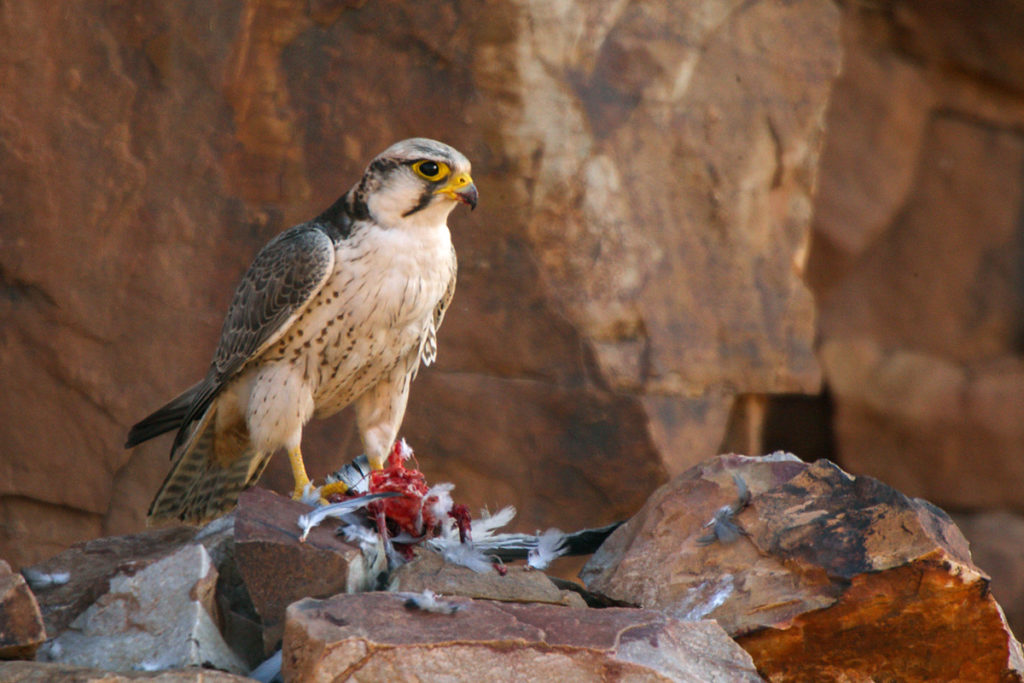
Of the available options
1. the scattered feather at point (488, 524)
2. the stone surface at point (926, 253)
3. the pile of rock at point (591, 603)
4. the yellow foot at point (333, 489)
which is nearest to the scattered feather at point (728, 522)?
the pile of rock at point (591, 603)

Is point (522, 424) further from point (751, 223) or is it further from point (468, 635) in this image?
point (468, 635)

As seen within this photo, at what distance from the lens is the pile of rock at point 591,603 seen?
2.13 meters

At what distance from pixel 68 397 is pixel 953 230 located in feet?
16.3

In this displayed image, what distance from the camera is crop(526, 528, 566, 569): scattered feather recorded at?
284 cm

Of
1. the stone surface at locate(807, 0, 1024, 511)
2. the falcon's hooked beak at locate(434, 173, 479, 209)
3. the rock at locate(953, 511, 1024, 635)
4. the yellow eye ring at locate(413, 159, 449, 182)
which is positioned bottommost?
the rock at locate(953, 511, 1024, 635)

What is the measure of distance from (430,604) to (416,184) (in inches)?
52.5

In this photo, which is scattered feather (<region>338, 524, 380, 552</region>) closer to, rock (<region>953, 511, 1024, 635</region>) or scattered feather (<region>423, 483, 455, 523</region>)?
scattered feather (<region>423, 483, 455, 523</region>)

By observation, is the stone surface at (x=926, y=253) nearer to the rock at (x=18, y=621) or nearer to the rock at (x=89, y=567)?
the rock at (x=89, y=567)

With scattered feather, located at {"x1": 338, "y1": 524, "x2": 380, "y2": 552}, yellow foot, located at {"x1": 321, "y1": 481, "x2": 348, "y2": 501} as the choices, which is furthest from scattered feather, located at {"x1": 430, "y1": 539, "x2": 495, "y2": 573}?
yellow foot, located at {"x1": 321, "y1": 481, "x2": 348, "y2": 501}

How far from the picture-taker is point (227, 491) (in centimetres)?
362

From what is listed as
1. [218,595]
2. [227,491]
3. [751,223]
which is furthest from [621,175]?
[218,595]

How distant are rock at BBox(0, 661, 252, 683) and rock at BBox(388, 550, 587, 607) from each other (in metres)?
0.48

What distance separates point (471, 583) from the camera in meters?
2.48

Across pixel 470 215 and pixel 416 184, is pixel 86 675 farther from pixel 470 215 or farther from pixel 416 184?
pixel 470 215
